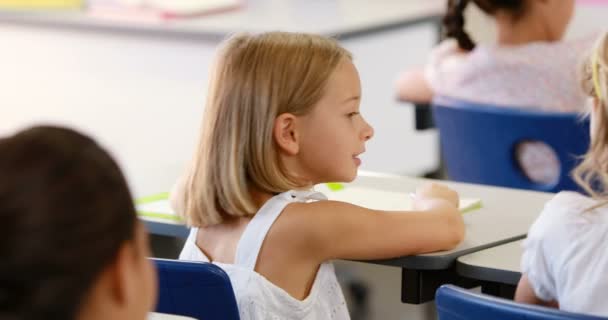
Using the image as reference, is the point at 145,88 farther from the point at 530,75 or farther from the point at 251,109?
the point at 251,109

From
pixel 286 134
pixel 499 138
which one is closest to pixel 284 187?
pixel 286 134

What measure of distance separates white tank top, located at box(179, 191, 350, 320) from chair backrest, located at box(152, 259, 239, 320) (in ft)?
0.27

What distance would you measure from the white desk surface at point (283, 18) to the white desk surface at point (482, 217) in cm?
151

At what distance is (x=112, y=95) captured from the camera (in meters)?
4.36

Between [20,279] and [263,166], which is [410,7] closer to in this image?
[263,166]

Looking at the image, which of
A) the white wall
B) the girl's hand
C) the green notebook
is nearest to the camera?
the girl's hand

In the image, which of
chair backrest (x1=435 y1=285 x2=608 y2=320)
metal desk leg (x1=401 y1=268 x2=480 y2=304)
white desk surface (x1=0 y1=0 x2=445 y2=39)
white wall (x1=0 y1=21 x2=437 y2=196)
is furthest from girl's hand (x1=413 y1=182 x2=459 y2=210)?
white wall (x1=0 y1=21 x2=437 y2=196)

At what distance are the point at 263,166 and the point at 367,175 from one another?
2.14 ft

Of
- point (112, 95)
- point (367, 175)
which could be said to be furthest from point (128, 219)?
point (112, 95)

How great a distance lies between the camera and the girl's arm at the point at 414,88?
Answer: 3153 millimetres

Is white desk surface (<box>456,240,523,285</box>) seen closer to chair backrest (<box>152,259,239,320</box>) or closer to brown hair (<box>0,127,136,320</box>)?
chair backrest (<box>152,259,239,320</box>)

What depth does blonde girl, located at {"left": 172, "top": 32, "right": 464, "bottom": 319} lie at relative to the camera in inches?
69.6

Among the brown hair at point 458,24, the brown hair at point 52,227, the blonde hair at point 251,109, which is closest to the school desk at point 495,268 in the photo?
the blonde hair at point 251,109

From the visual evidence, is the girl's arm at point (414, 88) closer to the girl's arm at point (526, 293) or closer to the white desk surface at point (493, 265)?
the white desk surface at point (493, 265)
